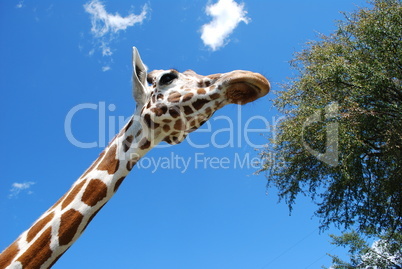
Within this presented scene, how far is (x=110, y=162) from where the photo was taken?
3.78 metres

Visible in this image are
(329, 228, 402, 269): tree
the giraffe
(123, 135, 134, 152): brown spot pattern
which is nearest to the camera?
the giraffe

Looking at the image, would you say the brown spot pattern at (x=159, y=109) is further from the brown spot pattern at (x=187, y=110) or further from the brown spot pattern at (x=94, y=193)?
the brown spot pattern at (x=94, y=193)

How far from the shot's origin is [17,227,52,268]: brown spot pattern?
3262 millimetres

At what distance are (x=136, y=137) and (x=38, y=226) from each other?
1.20m

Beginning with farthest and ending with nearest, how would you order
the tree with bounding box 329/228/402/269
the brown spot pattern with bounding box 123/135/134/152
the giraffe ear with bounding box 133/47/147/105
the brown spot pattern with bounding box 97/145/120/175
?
the tree with bounding box 329/228/402/269, the giraffe ear with bounding box 133/47/147/105, the brown spot pattern with bounding box 123/135/134/152, the brown spot pattern with bounding box 97/145/120/175

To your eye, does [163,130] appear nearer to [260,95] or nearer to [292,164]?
[260,95]

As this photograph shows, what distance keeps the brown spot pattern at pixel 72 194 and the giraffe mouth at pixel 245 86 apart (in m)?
1.63

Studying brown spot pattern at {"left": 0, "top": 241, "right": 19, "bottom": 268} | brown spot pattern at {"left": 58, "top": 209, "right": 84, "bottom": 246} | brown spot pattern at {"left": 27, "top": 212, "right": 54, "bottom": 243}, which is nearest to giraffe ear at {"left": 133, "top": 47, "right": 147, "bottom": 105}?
brown spot pattern at {"left": 58, "top": 209, "right": 84, "bottom": 246}

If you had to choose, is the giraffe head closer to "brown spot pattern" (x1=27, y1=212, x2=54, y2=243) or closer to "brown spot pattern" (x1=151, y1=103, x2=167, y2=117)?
"brown spot pattern" (x1=151, y1=103, x2=167, y2=117)

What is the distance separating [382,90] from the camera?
42.7 ft

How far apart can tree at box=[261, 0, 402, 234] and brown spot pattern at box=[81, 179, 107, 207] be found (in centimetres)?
1031

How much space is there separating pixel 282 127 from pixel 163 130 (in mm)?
12418

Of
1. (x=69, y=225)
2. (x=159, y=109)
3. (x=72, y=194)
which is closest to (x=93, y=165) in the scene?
(x=72, y=194)

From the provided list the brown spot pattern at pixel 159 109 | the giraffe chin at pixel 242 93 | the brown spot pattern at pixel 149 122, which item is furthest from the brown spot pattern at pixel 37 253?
the giraffe chin at pixel 242 93
